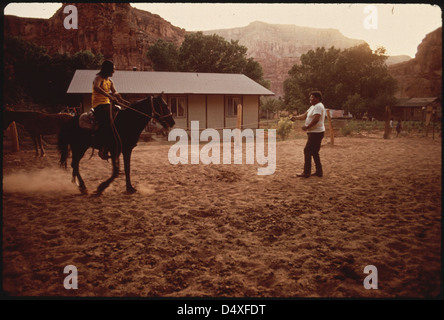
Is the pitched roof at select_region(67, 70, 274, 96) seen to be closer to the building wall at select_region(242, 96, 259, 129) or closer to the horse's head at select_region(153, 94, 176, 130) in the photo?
the building wall at select_region(242, 96, 259, 129)

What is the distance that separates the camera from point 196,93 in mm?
17781

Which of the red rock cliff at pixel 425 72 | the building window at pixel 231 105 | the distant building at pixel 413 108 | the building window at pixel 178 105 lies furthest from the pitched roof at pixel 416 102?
Answer: the building window at pixel 178 105

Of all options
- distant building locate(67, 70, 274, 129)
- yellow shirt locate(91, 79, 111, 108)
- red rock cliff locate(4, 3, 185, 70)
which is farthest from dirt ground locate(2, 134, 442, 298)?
red rock cliff locate(4, 3, 185, 70)

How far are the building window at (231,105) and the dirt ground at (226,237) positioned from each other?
46.2 ft

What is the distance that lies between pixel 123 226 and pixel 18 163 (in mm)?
7232

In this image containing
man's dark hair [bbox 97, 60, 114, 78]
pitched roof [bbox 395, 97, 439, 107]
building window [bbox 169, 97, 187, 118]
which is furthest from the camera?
pitched roof [bbox 395, 97, 439, 107]

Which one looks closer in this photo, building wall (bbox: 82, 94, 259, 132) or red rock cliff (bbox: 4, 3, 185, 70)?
building wall (bbox: 82, 94, 259, 132)

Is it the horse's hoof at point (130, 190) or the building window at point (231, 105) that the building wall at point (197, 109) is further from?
the horse's hoof at point (130, 190)

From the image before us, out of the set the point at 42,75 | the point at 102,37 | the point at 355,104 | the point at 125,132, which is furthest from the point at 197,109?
the point at 102,37

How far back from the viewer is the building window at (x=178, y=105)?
1906cm

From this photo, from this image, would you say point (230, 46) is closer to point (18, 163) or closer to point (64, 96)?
point (64, 96)

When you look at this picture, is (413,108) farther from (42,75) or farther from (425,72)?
(42,75)

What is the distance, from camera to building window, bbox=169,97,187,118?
19.1 metres
